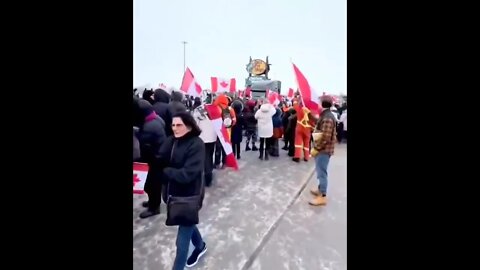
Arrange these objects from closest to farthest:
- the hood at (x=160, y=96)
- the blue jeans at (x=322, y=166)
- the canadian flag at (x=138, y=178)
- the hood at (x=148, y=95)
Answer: the canadian flag at (x=138, y=178) → the blue jeans at (x=322, y=166) → the hood at (x=160, y=96) → the hood at (x=148, y=95)

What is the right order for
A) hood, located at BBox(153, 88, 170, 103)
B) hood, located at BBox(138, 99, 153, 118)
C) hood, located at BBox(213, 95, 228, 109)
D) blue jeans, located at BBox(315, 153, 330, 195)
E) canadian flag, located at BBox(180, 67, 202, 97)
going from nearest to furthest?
hood, located at BBox(138, 99, 153, 118), blue jeans, located at BBox(315, 153, 330, 195), canadian flag, located at BBox(180, 67, 202, 97), hood, located at BBox(153, 88, 170, 103), hood, located at BBox(213, 95, 228, 109)

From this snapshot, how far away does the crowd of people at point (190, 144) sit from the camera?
199cm

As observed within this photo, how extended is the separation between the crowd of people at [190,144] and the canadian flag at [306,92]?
0.32 feet

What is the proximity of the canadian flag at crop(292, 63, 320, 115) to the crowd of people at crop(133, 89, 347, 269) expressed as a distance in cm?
10

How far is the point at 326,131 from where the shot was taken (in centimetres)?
328

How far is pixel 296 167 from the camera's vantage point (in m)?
5.40

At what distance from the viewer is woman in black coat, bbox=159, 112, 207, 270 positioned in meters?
1.95

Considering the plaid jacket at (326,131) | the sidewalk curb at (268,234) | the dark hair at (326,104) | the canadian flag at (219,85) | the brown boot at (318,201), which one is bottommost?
the sidewalk curb at (268,234)

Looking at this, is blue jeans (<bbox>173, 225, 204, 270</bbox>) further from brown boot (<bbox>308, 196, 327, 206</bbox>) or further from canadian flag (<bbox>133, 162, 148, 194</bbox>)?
brown boot (<bbox>308, 196, 327, 206</bbox>)

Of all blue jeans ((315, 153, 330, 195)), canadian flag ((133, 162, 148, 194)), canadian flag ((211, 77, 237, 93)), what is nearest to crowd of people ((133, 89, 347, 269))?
blue jeans ((315, 153, 330, 195))

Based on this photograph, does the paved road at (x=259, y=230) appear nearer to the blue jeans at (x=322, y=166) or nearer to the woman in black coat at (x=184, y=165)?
the blue jeans at (x=322, y=166)

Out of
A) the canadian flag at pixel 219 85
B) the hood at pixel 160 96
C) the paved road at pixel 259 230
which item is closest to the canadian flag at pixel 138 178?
the paved road at pixel 259 230
